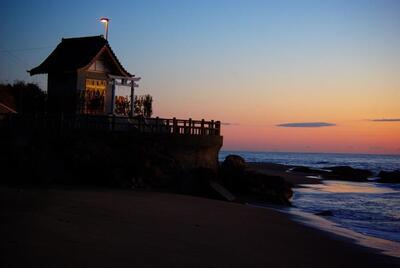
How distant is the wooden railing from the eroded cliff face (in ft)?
1.92

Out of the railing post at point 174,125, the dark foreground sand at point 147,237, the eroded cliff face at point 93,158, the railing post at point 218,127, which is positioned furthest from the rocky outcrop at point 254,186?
the dark foreground sand at point 147,237

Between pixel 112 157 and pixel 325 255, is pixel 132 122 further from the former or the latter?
pixel 325 255

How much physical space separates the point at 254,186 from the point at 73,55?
15.5 m

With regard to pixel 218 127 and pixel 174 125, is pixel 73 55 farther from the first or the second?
pixel 218 127

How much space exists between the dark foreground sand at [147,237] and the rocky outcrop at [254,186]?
8.51 m

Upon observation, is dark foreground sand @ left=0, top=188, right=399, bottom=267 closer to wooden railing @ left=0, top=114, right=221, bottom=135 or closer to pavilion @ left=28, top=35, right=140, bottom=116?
wooden railing @ left=0, top=114, right=221, bottom=135

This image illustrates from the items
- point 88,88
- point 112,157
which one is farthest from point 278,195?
point 88,88

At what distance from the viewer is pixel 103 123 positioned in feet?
83.3

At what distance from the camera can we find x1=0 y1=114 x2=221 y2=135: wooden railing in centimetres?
2488

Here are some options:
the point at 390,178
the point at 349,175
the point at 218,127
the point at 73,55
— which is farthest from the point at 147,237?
the point at 349,175

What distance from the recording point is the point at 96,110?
104 feet

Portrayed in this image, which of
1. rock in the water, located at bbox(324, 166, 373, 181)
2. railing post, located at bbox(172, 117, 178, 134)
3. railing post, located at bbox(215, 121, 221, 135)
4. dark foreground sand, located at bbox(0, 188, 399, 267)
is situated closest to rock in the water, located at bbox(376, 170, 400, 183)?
rock in the water, located at bbox(324, 166, 373, 181)

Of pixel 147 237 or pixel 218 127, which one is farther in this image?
pixel 218 127

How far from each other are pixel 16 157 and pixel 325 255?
1614cm
